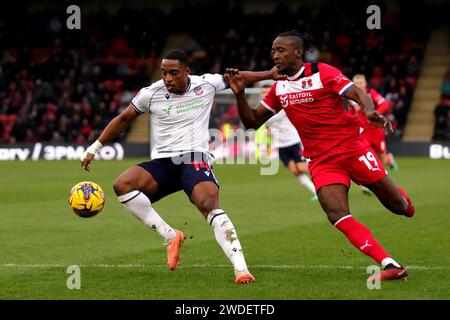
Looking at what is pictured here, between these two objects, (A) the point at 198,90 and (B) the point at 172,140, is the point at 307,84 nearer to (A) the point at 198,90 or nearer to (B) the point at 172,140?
(A) the point at 198,90

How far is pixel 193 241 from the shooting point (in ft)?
38.2

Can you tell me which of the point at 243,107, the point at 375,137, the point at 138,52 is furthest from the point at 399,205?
the point at 138,52

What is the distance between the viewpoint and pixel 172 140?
9.29 metres

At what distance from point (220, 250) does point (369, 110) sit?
10.8 feet

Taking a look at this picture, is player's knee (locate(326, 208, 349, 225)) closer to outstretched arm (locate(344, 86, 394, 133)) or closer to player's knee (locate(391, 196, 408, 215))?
player's knee (locate(391, 196, 408, 215))

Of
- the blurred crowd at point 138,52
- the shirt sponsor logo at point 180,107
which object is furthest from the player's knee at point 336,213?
the blurred crowd at point 138,52

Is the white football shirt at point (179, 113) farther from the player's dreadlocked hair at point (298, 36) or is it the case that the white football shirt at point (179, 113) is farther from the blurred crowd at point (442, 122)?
the blurred crowd at point (442, 122)

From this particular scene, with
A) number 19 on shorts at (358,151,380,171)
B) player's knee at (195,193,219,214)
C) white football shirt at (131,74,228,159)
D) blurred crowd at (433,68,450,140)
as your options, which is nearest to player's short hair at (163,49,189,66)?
white football shirt at (131,74,228,159)

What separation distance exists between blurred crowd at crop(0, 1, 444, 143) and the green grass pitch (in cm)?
1620

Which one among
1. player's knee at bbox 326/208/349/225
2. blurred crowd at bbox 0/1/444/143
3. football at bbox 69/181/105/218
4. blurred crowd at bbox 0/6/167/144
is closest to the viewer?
player's knee at bbox 326/208/349/225

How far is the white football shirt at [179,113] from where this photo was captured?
9.25m

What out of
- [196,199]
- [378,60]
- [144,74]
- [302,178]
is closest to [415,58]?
[378,60]

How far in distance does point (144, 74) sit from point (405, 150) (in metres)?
11.5

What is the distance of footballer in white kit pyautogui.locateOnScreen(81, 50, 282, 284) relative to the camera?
29.6 ft
